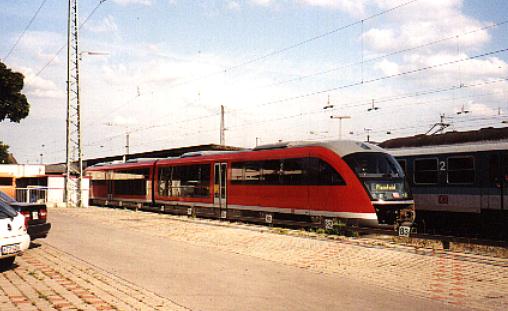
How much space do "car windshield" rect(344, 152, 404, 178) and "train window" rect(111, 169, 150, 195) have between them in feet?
55.8

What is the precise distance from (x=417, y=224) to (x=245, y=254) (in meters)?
10.4

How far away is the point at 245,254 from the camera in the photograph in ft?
38.8

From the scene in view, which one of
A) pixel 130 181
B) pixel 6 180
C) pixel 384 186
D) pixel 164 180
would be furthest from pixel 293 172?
pixel 6 180

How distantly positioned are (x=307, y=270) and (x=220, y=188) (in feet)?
44.9

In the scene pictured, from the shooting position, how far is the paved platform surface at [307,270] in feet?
23.2

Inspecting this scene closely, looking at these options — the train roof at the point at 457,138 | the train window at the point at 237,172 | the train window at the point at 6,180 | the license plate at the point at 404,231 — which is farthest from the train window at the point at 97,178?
the license plate at the point at 404,231

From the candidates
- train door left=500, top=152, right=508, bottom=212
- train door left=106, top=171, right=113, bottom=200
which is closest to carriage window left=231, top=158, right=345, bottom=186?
train door left=500, top=152, right=508, bottom=212

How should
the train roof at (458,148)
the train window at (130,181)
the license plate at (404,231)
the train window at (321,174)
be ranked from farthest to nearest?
1. the train window at (130,181)
2. the train roof at (458,148)
3. the train window at (321,174)
4. the license plate at (404,231)

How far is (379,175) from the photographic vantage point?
16.2 metres

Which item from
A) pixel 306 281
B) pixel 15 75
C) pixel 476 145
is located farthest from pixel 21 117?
pixel 306 281

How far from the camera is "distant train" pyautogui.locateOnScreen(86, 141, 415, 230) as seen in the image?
15.9m

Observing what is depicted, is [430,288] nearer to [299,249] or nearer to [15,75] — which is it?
[299,249]

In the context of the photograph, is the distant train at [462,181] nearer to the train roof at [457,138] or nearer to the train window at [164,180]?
the train roof at [457,138]

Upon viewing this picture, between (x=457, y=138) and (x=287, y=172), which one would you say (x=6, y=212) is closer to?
(x=287, y=172)
